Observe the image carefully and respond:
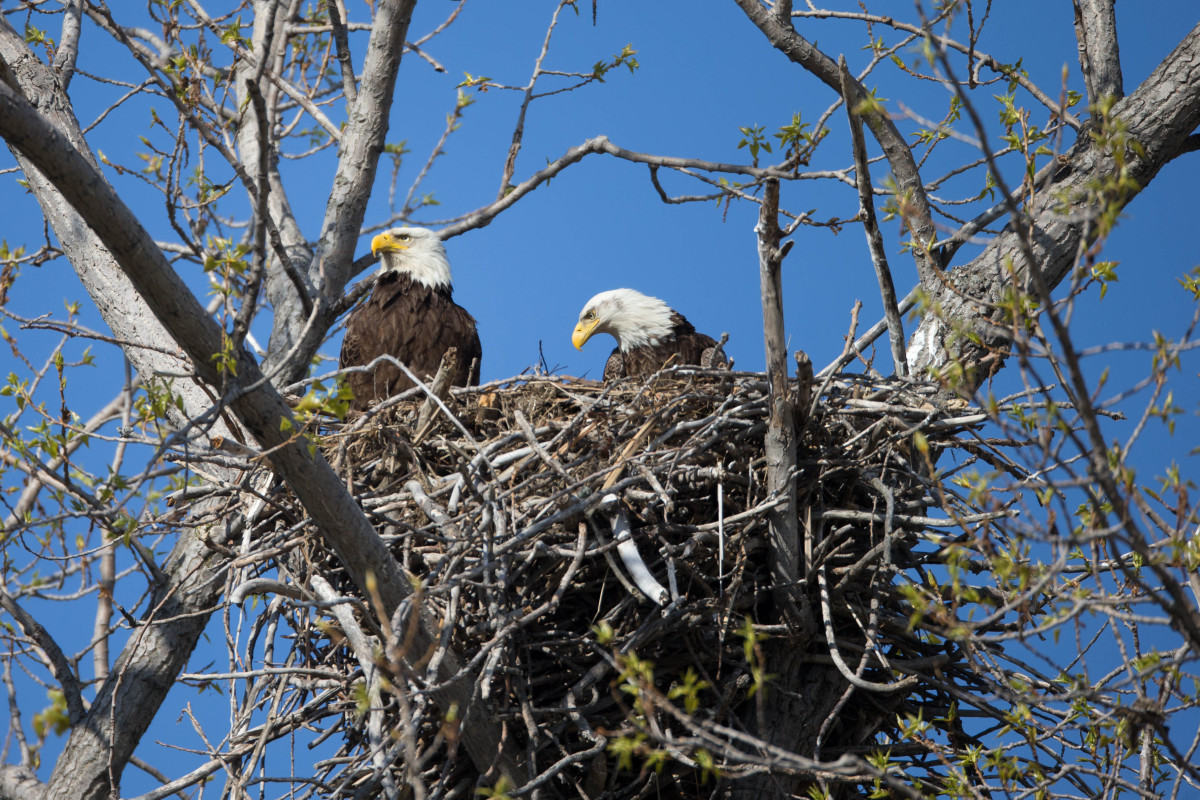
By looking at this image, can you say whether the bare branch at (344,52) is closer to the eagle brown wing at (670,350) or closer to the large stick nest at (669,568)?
the eagle brown wing at (670,350)

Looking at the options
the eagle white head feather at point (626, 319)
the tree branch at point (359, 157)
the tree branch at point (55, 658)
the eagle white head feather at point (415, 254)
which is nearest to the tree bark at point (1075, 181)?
the eagle white head feather at point (626, 319)

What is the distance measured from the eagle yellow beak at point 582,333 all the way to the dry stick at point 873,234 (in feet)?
8.03

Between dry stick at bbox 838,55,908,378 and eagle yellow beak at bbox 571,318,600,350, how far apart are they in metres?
2.45

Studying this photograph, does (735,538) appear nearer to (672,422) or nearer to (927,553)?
(672,422)

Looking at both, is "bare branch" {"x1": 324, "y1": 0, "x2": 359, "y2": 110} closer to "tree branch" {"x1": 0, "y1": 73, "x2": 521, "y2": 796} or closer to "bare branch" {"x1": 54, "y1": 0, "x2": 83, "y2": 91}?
"bare branch" {"x1": 54, "y1": 0, "x2": 83, "y2": 91}

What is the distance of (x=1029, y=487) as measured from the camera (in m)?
2.78

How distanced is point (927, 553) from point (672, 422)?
3.29ft

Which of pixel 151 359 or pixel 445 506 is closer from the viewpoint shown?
pixel 445 506

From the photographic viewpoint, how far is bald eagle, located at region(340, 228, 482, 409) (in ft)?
15.7

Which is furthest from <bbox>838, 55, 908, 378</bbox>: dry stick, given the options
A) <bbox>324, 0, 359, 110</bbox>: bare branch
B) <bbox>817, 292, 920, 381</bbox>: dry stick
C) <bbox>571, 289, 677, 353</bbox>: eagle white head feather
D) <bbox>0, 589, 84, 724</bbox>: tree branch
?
<bbox>0, 589, 84, 724</bbox>: tree branch

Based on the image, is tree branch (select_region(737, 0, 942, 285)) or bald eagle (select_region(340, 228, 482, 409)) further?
bald eagle (select_region(340, 228, 482, 409))

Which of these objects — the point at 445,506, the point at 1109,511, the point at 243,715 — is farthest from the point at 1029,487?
the point at 243,715

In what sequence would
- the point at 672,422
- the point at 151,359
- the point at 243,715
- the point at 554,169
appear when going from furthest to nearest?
1. the point at 554,169
2. the point at 151,359
3. the point at 672,422
4. the point at 243,715

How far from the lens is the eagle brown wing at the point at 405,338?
15.7 ft
